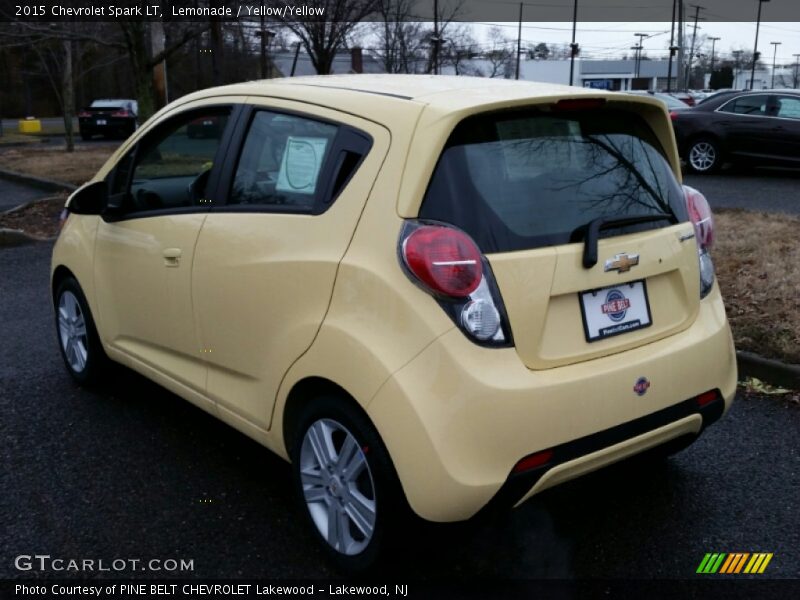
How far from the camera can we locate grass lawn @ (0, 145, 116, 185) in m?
15.9

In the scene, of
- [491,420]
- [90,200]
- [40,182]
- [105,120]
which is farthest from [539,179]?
[105,120]

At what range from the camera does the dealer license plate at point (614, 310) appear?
2734mm

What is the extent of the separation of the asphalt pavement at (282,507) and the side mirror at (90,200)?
1.08 metres

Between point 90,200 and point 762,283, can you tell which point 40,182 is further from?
point 762,283

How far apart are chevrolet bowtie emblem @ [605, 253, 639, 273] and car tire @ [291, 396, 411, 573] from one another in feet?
3.17

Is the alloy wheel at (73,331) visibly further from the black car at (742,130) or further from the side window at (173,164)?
the black car at (742,130)

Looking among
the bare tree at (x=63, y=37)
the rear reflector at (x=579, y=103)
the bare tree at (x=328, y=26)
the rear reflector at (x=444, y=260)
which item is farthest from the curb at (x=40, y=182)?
the rear reflector at (x=444, y=260)

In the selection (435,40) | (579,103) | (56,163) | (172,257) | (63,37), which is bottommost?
(56,163)

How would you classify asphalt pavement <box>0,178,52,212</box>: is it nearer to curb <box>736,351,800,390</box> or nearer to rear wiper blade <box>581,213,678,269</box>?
curb <box>736,351,800,390</box>

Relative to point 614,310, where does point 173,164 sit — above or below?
above

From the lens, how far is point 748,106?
14.1 m

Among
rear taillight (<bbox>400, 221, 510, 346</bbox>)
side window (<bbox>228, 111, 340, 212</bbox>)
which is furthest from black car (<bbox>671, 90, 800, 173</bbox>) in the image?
rear taillight (<bbox>400, 221, 510, 346</bbox>)

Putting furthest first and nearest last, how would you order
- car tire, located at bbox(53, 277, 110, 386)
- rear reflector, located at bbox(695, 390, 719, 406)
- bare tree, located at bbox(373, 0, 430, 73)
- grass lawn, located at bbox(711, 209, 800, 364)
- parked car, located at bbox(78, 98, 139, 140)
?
bare tree, located at bbox(373, 0, 430, 73)
parked car, located at bbox(78, 98, 139, 140)
grass lawn, located at bbox(711, 209, 800, 364)
car tire, located at bbox(53, 277, 110, 386)
rear reflector, located at bbox(695, 390, 719, 406)

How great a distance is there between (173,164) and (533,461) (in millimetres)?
2435
